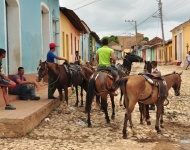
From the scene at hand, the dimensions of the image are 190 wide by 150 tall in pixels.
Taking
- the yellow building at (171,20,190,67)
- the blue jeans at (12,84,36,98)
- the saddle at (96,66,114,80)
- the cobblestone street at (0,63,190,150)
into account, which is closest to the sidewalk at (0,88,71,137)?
the cobblestone street at (0,63,190,150)

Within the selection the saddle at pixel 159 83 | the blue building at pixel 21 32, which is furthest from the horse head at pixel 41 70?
the saddle at pixel 159 83

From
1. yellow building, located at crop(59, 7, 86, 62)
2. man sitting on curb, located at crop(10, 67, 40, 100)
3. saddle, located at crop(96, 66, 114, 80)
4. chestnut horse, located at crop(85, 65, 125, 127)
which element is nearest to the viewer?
chestnut horse, located at crop(85, 65, 125, 127)

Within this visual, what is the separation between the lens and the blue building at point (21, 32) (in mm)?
8791

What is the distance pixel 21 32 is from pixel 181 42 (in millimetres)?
28635

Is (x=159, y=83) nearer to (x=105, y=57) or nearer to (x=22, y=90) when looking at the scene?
(x=105, y=57)

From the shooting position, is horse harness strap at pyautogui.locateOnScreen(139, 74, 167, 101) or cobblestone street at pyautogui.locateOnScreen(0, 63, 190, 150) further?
horse harness strap at pyautogui.locateOnScreen(139, 74, 167, 101)

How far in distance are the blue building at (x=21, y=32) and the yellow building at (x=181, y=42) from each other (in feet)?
74.1

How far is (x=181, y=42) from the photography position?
3553 cm

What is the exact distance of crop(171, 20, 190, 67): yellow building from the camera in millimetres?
32681

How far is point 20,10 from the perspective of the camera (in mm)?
9477

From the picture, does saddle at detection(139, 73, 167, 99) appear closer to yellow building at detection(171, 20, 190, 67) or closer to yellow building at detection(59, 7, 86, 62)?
yellow building at detection(59, 7, 86, 62)

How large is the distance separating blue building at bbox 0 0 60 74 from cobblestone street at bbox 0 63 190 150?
2.10 metres

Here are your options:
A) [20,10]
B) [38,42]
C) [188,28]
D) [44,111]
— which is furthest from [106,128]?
[188,28]

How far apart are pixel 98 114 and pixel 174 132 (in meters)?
2.44
